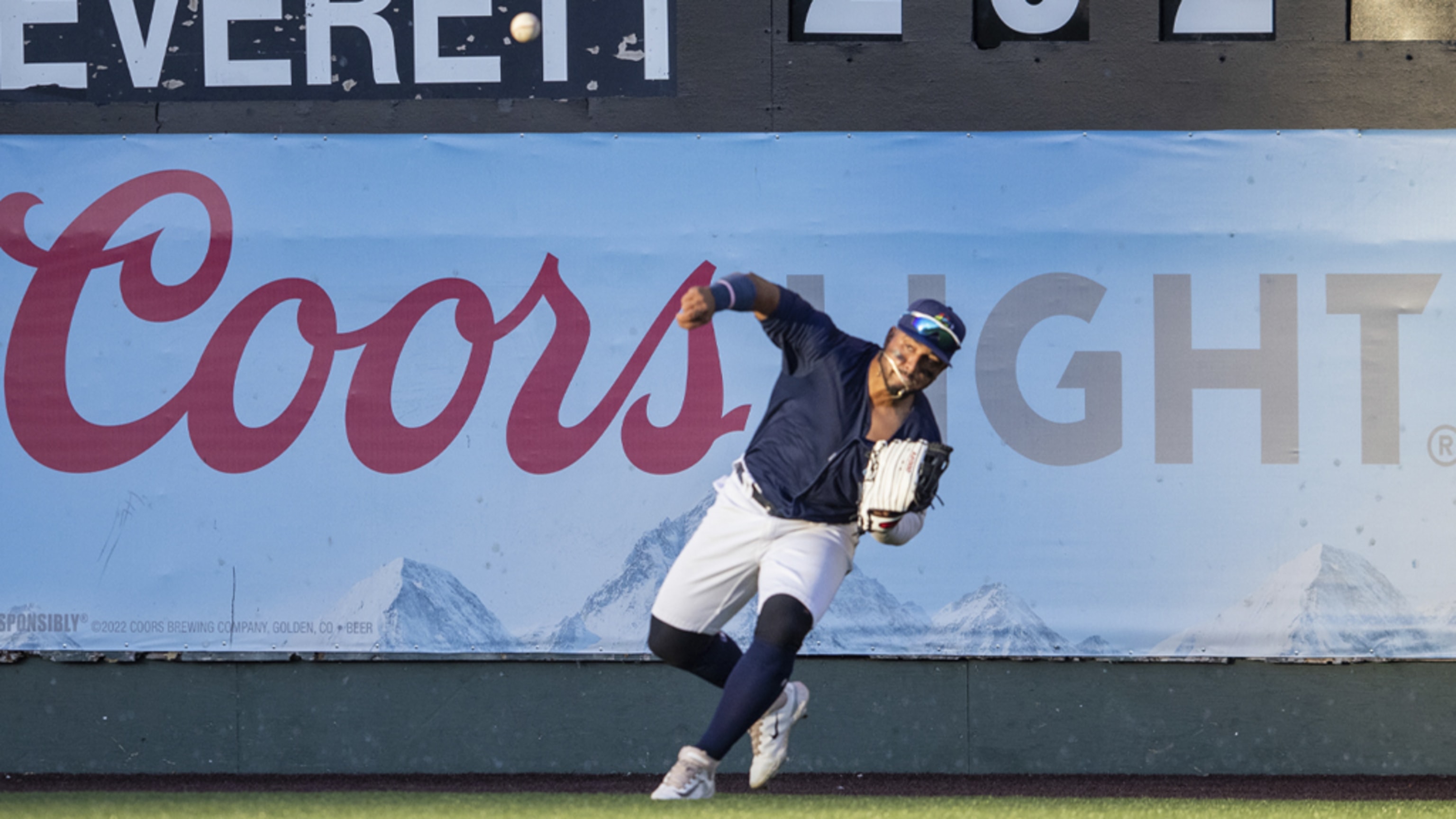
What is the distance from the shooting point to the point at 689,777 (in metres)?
3.89

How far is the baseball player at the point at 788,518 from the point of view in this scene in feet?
12.8

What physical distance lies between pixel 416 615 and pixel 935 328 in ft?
9.98

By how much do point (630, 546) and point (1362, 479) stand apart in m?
3.20

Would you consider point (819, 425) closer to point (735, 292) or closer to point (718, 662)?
point (735, 292)

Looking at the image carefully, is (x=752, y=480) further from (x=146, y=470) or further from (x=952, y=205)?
(x=146, y=470)

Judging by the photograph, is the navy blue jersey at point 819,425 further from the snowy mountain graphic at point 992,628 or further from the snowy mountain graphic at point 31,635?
the snowy mountain graphic at point 31,635

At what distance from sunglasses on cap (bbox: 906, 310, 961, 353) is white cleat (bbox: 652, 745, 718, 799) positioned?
4.53 feet

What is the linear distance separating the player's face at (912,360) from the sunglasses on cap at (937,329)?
35mm

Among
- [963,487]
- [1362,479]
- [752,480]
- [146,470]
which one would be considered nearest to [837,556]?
[752,480]

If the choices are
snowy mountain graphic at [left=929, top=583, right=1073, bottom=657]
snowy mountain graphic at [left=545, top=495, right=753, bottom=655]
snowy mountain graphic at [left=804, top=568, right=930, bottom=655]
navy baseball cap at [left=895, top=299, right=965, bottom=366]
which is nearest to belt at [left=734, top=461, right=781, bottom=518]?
navy baseball cap at [left=895, top=299, right=965, bottom=366]

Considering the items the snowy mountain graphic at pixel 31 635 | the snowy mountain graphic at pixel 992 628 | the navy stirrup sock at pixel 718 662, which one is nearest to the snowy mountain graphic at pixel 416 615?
the snowy mountain graphic at pixel 31 635

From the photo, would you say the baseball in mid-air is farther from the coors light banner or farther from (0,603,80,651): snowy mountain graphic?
(0,603,80,651): snowy mountain graphic

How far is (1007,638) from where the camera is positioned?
5.82 meters

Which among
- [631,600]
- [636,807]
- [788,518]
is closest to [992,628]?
[631,600]
